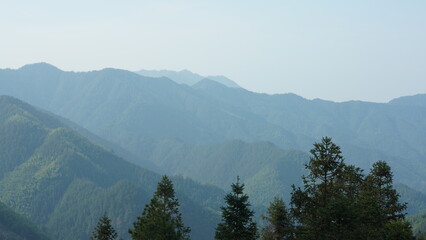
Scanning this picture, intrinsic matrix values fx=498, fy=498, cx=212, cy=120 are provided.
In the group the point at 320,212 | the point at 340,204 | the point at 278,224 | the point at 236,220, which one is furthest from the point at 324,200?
the point at 236,220

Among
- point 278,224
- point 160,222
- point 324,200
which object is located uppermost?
point 324,200

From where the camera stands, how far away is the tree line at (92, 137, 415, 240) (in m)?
39.7

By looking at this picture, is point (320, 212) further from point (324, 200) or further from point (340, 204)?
point (324, 200)

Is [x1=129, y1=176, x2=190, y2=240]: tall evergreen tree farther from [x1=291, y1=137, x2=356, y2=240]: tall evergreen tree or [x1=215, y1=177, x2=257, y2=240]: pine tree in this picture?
[x1=291, y1=137, x2=356, y2=240]: tall evergreen tree

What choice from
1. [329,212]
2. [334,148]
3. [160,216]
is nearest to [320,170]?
[334,148]

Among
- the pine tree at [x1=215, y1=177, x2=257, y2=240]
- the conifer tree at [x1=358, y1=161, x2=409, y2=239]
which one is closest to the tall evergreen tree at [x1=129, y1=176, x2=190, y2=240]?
the pine tree at [x1=215, y1=177, x2=257, y2=240]

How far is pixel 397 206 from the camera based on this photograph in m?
49.2

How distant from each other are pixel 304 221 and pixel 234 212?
24.1 feet

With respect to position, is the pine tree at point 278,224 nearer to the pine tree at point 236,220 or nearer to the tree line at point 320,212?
the tree line at point 320,212

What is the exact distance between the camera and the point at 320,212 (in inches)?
1576

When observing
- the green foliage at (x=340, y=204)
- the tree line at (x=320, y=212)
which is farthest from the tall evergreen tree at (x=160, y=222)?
the green foliage at (x=340, y=204)

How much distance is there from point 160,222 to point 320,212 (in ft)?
44.1

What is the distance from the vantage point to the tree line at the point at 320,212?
39.7 meters

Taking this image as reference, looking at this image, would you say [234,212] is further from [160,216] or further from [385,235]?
[385,235]
